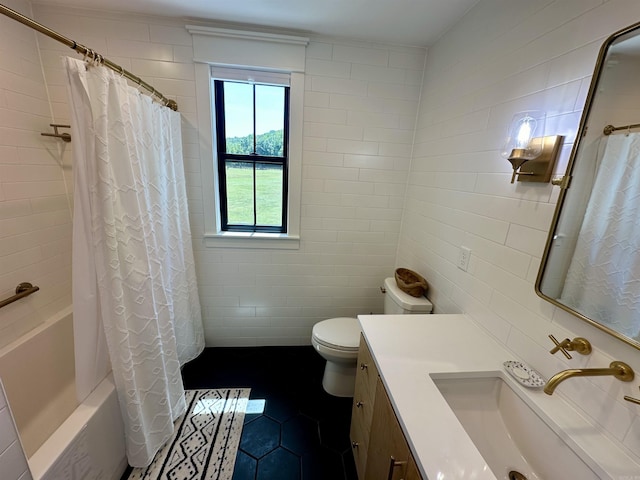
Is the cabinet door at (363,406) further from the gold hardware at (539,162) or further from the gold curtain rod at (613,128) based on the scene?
the gold curtain rod at (613,128)

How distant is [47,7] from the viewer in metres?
1.41

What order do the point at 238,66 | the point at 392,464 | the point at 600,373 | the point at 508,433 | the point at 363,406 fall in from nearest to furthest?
the point at 600,373
the point at 392,464
the point at 508,433
the point at 363,406
the point at 238,66

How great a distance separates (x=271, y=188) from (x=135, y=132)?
935 mm

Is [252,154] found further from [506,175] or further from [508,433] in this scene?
[508,433]

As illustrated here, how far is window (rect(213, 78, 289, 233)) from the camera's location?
1780 millimetres

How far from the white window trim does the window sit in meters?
0.13

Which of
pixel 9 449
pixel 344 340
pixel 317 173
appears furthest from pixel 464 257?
pixel 9 449

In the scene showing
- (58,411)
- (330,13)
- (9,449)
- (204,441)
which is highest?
(330,13)

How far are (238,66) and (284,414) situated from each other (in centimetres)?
221

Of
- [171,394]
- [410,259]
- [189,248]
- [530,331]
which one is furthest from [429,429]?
[189,248]

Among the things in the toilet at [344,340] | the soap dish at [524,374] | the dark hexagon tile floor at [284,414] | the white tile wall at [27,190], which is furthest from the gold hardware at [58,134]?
the soap dish at [524,374]

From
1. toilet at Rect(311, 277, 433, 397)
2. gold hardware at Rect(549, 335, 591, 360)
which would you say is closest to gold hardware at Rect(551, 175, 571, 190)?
gold hardware at Rect(549, 335, 591, 360)

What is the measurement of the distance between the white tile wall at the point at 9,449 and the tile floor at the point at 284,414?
0.89m

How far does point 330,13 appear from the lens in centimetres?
136
